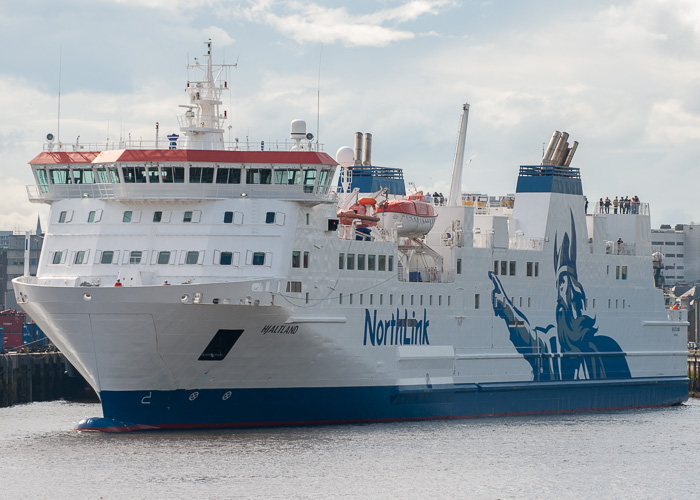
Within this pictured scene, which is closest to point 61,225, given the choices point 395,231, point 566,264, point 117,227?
point 117,227

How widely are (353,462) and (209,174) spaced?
9428mm

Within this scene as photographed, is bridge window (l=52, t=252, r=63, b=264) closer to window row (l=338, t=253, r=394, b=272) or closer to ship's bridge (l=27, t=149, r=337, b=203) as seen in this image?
ship's bridge (l=27, t=149, r=337, b=203)

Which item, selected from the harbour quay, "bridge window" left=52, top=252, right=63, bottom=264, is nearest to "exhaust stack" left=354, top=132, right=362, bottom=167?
"bridge window" left=52, top=252, right=63, bottom=264

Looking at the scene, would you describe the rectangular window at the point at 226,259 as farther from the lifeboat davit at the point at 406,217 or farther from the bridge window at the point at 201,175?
the lifeboat davit at the point at 406,217

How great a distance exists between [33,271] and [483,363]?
4347 centimetres

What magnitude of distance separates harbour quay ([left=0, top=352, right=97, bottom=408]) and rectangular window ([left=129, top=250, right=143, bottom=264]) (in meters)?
16.8

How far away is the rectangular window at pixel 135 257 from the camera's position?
3772 cm

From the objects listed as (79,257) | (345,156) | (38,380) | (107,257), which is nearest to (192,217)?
(107,257)

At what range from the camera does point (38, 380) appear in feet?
183

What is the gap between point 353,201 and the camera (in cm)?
4556

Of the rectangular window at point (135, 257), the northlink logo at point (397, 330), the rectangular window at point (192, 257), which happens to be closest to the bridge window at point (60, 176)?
the rectangular window at point (135, 257)

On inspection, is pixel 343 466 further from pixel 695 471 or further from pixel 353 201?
pixel 353 201

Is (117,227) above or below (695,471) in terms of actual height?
above

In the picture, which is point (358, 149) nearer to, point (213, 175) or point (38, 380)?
point (213, 175)
